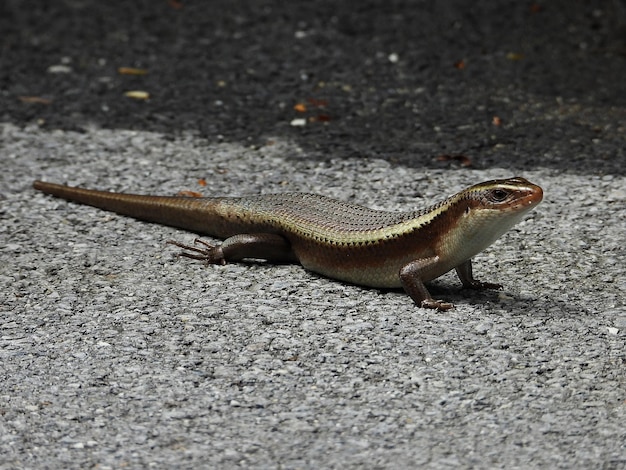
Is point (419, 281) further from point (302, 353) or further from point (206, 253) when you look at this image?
point (206, 253)

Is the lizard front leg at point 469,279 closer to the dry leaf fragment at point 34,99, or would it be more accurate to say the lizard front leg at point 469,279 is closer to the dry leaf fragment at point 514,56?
the dry leaf fragment at point 514,56

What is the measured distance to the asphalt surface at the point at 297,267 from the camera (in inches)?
173

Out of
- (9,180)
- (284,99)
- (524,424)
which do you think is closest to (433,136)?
(284,99)

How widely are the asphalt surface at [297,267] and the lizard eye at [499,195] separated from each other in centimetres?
61

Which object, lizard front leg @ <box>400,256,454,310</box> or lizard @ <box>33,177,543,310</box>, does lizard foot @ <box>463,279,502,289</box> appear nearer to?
lizard @ <box>33,177,543,310</box>

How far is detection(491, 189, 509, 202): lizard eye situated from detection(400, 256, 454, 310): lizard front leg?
1.51ft

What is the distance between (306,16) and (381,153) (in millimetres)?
3133

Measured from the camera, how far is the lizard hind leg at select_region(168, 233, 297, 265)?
5918 millimetres

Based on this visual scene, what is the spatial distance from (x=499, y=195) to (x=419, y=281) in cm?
61

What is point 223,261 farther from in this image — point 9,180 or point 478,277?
point 9,180

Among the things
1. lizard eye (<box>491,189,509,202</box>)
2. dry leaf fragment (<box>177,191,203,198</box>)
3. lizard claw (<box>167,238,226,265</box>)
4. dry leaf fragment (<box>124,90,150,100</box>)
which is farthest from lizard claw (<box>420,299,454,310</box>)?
dry leaf fragment (<box>124,90,150,100</box>)

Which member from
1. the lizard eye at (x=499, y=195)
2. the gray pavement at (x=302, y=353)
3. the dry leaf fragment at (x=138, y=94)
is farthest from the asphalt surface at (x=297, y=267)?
the lizard eye at (x=499, y=195)

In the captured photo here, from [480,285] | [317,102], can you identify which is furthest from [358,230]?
[317,102]

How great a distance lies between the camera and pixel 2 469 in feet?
13.5
